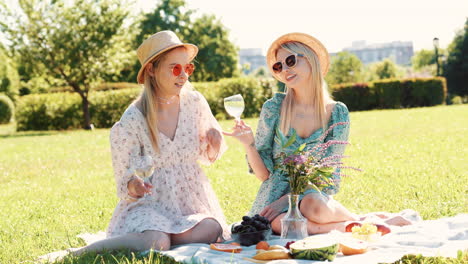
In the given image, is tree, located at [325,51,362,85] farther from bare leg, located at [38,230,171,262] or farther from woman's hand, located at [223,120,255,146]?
bare leg, located at [38,230,171,262]

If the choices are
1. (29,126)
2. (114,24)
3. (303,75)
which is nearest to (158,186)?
(303,75)

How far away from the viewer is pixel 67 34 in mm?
22875

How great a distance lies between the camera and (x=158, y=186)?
15.5 ft

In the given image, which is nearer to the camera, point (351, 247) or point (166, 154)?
point (351, 247)

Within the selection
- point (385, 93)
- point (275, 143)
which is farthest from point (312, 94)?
point (385, 93)

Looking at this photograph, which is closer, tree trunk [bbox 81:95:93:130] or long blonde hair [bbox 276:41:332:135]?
long blonde hair [bbox 276:41:332:135]

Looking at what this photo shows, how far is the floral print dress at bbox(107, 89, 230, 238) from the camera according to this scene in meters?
4.52

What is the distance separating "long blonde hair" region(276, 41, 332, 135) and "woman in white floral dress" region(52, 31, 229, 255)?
660 mm

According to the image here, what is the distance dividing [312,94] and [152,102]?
1.47 meters

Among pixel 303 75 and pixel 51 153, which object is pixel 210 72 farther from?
pixel 303 75

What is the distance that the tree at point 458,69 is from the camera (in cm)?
4388

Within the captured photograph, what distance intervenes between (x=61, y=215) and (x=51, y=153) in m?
7.88

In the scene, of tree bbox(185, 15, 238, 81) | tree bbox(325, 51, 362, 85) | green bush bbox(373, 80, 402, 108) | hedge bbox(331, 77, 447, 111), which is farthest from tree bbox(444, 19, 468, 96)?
tree bbox(185, 15, 238, 81)

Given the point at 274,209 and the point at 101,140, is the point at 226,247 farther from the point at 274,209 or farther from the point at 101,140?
the point at 101,140
